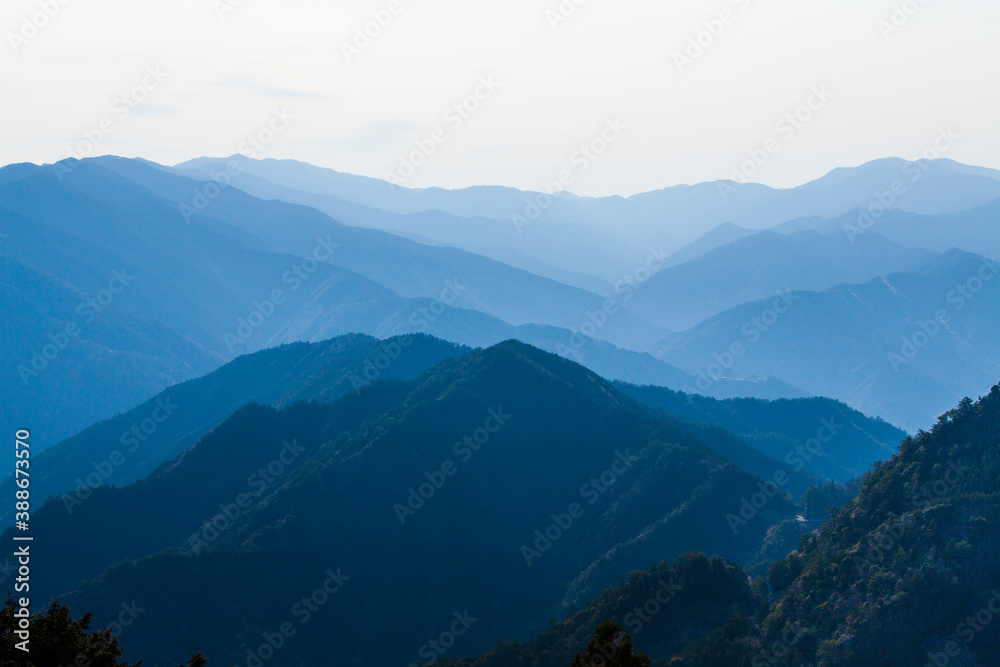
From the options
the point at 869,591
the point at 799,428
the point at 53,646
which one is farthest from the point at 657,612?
the point at 799,428

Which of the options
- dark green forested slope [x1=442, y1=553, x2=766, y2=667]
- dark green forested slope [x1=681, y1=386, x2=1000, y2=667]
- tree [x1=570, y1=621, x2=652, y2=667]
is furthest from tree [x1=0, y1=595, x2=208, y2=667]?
dark green forested slope [x1=681, y1=386, x2=1000, y2=667]

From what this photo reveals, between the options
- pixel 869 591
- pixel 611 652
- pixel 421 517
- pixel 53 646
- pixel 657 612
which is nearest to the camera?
pixel 611 652

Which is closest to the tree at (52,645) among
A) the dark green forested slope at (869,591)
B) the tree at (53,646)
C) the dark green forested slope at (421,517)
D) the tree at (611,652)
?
the tree at (53,646)

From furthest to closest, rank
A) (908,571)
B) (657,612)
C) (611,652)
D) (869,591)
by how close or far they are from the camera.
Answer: (657,612) → (869,591) → (908,571) → (611,652)

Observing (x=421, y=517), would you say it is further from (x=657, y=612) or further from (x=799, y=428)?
(x=799, y=428)

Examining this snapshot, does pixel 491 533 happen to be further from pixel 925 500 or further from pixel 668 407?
pixel 668 407

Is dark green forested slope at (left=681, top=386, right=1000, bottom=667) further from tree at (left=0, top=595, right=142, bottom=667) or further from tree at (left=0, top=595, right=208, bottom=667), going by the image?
tree at (left=0, top=595, right=142, bottom=667)

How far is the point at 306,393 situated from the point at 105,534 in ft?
139

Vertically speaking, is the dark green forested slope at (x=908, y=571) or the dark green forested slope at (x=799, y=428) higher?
the dark green forested slope at (x=799, y=428)

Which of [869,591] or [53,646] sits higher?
[869,591]

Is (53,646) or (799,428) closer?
(53,646)

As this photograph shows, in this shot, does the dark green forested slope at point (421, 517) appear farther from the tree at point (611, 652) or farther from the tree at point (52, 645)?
the tree at point (611, 652)

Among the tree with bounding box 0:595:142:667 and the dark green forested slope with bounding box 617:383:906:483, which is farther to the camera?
Result: the dark green forested slope with bounding box 617:383:906:483

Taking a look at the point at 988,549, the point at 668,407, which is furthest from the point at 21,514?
the point at 668,407
